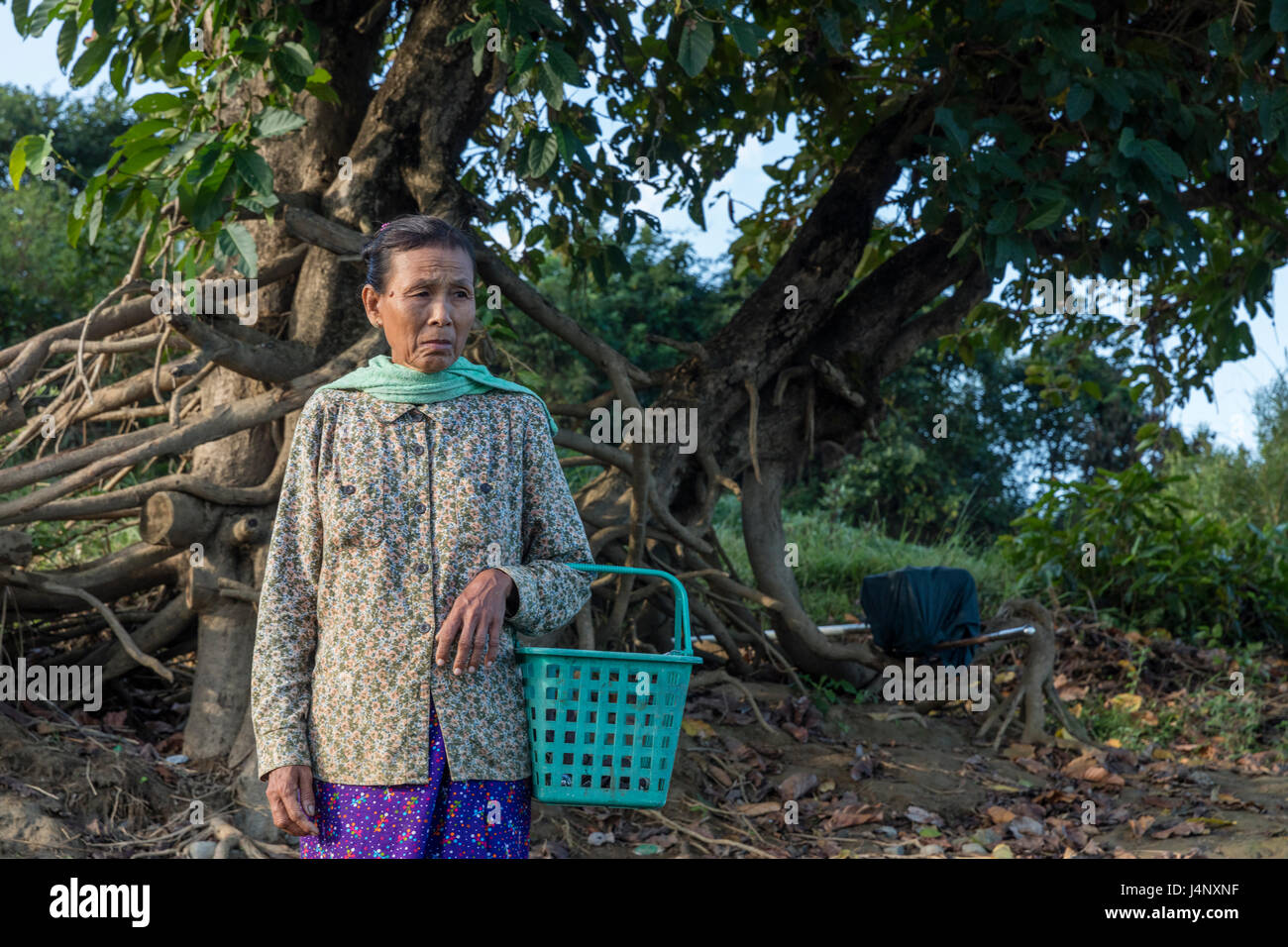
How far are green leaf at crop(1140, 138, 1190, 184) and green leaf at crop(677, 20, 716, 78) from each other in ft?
5.74

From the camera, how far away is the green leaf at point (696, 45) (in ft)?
11.2

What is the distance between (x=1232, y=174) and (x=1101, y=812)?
2.99 metres

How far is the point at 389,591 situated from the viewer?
1951mm

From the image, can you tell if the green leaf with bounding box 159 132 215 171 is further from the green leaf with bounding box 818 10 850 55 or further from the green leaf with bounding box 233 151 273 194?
the green leaf with bounding box 818 10 850 55

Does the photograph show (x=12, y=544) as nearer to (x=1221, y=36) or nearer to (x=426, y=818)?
(x=426, y=818)

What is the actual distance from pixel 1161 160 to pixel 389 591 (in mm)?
3412

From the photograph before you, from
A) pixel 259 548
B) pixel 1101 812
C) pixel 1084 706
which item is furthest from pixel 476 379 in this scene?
pixel 1084 706

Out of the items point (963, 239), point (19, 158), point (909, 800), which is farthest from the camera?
point (909, 800)

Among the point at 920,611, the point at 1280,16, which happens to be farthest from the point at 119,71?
the point at 920,611

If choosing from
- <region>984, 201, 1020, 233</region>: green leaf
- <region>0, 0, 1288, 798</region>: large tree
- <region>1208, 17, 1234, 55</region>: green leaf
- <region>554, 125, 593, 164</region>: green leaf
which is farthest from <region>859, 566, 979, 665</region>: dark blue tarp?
<region>554, 125, 593, 164</region>: green leaf

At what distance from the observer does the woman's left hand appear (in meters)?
1.85

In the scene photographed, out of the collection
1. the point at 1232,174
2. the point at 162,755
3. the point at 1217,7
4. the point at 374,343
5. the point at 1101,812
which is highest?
the point at 1217,7
